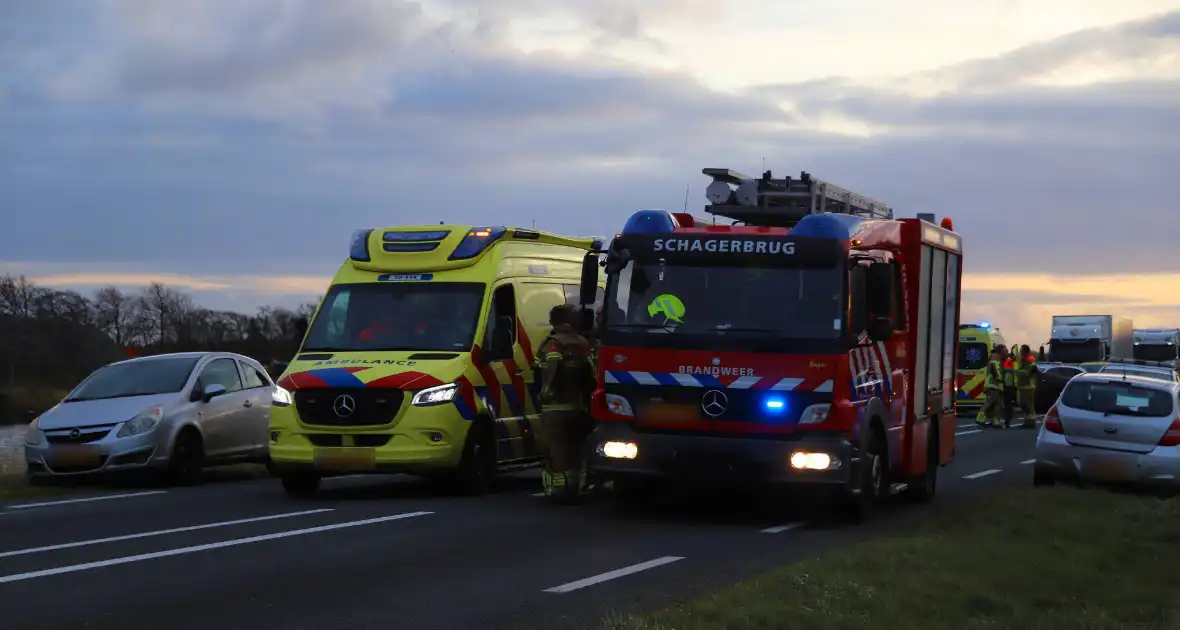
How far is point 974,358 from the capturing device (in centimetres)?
4338

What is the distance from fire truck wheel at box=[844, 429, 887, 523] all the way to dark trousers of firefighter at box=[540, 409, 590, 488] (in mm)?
2818

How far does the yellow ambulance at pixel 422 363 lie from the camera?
15594 millimetres

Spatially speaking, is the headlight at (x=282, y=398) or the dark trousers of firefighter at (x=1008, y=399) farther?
the dark trousers of firefighter at (x=1008, y=399)

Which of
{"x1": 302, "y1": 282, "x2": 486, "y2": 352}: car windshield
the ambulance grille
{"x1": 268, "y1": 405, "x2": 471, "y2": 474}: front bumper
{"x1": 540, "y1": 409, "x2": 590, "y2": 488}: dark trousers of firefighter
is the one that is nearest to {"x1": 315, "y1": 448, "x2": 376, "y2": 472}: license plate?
{"x1": 268, "y1": 405, "x2": 471, "y2": 474}: front bumper

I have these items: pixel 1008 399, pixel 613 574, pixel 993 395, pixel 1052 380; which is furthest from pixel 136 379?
pixel 1052 380

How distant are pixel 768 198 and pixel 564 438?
10.6 ft

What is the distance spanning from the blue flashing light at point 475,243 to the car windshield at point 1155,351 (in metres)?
55.9

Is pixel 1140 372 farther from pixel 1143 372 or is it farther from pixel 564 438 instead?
pixel 564 438

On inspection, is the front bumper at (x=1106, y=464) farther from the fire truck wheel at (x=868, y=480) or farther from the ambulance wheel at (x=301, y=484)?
the ambulance wheel at (x=301, y=484)

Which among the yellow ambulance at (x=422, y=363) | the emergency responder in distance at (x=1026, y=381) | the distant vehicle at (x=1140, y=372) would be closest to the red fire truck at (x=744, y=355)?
the yellow ambulance at (x=422, y=363)

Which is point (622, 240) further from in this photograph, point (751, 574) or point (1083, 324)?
point (1083, 324)

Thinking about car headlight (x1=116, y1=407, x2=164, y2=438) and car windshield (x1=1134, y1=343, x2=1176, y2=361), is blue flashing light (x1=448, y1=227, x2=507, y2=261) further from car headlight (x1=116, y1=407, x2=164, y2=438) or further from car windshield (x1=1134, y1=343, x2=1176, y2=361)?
car windshield (x1=1134, y1=343, x2=1176, y2=361)

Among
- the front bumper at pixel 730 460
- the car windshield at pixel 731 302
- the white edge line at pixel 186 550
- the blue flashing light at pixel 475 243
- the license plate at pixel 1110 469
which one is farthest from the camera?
the license plate at pixel 1110 469

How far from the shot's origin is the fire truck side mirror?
46.9 ft
